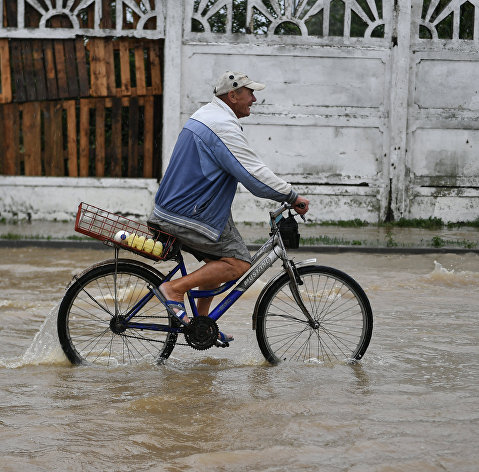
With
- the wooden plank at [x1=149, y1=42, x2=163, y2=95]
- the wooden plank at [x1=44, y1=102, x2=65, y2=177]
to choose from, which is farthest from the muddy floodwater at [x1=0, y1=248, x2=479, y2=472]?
the wooden plank at [x1=149, y1=42, x2=163, y2=95]

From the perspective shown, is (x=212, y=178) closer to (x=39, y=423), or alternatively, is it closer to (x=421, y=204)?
(x=39, y=423)

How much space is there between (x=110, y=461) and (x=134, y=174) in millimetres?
10670

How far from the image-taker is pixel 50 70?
14297 millimetres

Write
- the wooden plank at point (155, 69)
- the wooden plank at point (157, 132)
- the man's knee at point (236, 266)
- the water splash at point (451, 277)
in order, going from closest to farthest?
the man's knee at point (236, 266) < the water splash at point (451, 277) < the wooden plank at point (155, 69) < the wooden plank at point (157, 132)

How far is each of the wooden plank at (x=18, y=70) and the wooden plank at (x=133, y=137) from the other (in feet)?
5.38

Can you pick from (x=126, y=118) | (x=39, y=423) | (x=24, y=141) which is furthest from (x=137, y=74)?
(x=39, y=423)

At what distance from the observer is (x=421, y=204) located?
47.9ft

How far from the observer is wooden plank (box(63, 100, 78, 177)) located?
46.9 ft

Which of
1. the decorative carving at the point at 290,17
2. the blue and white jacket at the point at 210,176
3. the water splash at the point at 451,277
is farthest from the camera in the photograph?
the decorative carving at the point at 290,17

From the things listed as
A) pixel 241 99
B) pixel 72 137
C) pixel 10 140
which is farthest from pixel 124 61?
pixel 241 99

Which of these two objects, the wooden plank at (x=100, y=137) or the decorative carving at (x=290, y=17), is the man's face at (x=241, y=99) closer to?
the decorative carving at (x=290, y=17)

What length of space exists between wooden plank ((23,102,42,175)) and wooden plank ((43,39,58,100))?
0.95 feet

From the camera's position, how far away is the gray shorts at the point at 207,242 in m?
5.66

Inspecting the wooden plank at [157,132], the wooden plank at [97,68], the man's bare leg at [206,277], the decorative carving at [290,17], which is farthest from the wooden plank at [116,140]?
the man's bare leg at [206,277]
